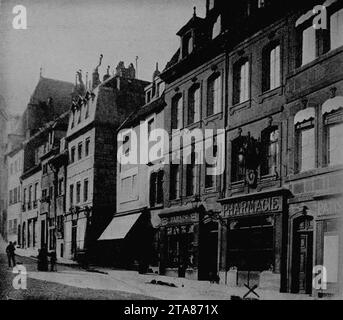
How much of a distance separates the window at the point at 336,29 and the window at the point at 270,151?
219 centimetres

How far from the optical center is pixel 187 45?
1332 cm

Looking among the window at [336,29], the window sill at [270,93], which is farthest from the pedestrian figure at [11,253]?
the window at [336,29]

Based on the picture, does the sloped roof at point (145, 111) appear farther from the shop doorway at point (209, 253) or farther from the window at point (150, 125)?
the shop doorway at point (209, 253)

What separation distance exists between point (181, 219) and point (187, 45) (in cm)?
419

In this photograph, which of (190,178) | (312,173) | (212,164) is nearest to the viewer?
(312,173)

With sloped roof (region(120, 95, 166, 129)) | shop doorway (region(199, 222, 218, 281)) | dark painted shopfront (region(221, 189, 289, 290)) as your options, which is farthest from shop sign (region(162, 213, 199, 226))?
sloped roof (region(120, 95, 166, 129))

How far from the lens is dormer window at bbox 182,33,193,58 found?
12.9m

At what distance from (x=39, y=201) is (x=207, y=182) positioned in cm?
624

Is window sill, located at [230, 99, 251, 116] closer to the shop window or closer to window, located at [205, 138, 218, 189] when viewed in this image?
window, located at [205, 138, 218, 189]

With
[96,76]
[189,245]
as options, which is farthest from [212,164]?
[96,76]

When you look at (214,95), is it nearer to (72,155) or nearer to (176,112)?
(176,112)

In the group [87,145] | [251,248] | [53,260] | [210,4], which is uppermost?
[210,4]
